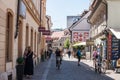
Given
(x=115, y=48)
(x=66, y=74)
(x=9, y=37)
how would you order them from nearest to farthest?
1. (x=9, y=37)
2. (x=66, y=74)
3. (x=115, y=48)

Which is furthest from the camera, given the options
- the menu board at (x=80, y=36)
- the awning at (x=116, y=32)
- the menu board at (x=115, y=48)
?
the menu board at (x=80, y=36)

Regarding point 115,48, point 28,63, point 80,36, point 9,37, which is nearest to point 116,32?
point 115,48

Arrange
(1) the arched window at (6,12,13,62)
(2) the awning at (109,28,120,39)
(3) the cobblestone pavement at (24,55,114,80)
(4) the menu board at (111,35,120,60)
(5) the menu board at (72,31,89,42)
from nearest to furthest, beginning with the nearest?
1. (1) the arched window at (6,12,13,62)
2. (3) the cobblestone pavement at (24,55,114,80)
3. (2) the awning at (109,28,120,39)
4. (4) the menu board at (111,35,120,60)
5. (5) the menu board at (72,31,89,42)

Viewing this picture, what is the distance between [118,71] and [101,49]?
9.99 m

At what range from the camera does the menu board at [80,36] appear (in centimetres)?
7850

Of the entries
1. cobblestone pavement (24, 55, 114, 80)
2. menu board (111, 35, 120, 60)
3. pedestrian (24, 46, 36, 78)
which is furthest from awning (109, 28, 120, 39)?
pedestrian (24, 46, 36, 78)

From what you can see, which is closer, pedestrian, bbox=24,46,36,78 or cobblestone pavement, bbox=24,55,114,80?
pedestrian, bbox=24,46,36,78

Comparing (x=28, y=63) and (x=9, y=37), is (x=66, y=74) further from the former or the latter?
(x=9, y=37)

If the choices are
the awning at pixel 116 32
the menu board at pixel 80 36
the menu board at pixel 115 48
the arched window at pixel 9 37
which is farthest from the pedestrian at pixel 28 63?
the menu board at pixel 80 36

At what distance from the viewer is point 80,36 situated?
263ft

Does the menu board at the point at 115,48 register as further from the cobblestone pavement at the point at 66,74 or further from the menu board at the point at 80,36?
the menu board at the point at 80,36

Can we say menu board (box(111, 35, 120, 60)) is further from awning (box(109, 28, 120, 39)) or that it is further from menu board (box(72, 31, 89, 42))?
menu board (box(72, 31, 89, 42))

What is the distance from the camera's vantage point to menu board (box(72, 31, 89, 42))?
258ft

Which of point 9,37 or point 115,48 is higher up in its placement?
point 9,37
